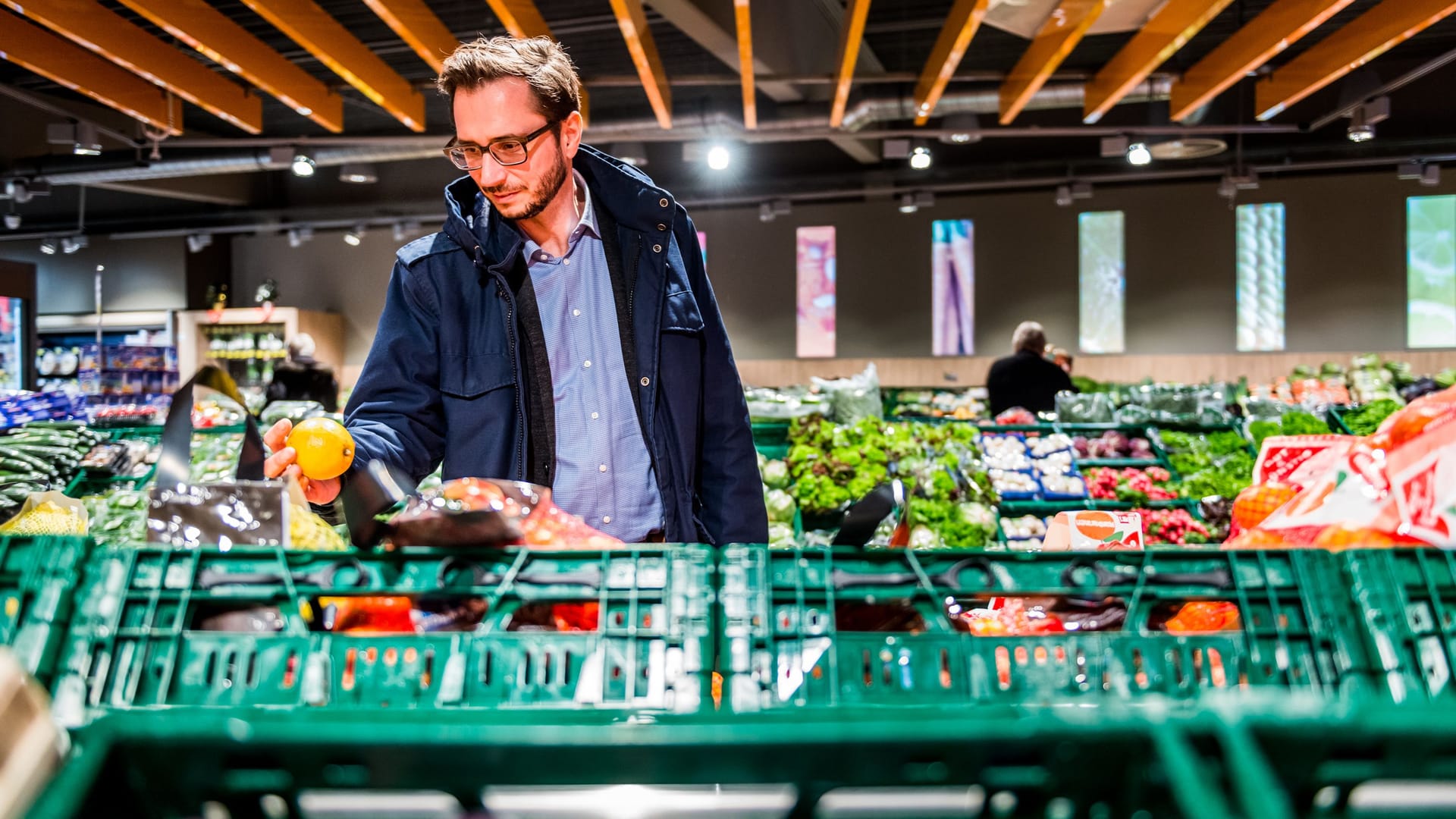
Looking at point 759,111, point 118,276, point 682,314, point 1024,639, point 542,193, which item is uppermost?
point 759,111

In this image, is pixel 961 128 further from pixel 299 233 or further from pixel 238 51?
pixel 299 233

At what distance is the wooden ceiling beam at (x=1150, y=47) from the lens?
4.80 meters

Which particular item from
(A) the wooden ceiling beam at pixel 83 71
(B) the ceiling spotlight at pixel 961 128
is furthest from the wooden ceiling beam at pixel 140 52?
(B) the ceiling spotlight at pixel 961 128

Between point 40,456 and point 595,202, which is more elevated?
point 595,202

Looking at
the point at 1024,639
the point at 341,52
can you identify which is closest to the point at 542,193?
the point at 1024,639

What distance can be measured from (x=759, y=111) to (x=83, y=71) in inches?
204

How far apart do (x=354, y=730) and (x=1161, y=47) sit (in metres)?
5.66

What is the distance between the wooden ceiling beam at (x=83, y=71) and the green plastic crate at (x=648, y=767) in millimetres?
5635

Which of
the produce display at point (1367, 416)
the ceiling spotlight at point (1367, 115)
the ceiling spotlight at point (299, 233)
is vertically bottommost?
the produce display at point (1367, 416)

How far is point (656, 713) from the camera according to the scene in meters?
0.70

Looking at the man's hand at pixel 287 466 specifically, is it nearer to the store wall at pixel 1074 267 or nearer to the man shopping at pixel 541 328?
the man shopping at pixel 541 328

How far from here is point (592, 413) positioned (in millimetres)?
1766

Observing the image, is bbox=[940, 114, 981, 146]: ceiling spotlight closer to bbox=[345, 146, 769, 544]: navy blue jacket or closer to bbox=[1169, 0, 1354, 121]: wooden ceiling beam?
bbox=[1169, 0, 1354, 121]: wooden ceiling beam

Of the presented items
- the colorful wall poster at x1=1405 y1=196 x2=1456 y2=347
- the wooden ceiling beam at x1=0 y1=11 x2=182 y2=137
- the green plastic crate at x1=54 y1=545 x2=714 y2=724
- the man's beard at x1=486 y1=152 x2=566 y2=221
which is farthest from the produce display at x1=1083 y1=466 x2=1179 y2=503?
the colorful wall poster at x1=1405 y1=196 x2=1456 y2=347
